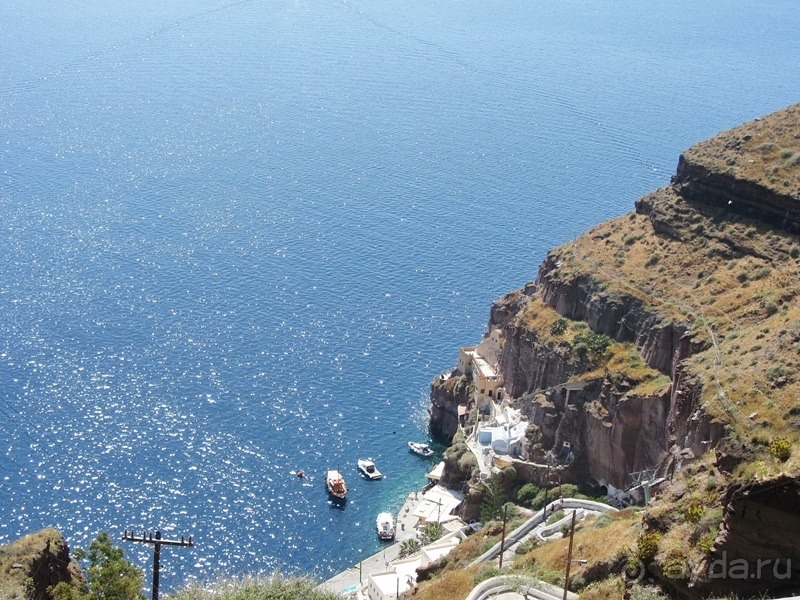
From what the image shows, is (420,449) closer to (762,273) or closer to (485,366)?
(485,366)

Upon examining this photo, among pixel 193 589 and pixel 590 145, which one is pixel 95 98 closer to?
pixel 590 145

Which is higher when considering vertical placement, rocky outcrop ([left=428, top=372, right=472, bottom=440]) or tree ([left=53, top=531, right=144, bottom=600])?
tree ([left=53, top=531, right=144, bottom=600])

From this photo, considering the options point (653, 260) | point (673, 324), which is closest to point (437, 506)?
point (673, 324)

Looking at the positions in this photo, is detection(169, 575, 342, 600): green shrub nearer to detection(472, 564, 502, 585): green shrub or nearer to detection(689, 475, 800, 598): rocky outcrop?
detection(472, 564, 502, 585): green shrub

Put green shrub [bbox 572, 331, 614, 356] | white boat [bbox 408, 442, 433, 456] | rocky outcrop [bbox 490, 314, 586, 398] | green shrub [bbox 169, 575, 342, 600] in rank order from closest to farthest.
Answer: green shrub [bbox 169, 575, 342, 600]
green shrub [bbox 572, 331, 614, 356]
rocky outcrop [bbox 490, 314, 586, 398]
white boat [bbox 408, 442, 433, 456]

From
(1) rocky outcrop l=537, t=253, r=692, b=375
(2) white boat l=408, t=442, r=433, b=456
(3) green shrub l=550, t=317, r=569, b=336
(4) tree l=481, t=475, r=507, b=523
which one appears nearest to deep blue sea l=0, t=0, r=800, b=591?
(2) white boat l=408, t=442, r=433, b=456

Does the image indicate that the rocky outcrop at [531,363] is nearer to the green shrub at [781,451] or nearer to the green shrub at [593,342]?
the green shrub at [593,342]

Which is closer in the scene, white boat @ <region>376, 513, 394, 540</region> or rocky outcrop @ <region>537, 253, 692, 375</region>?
rocky outcrop @ <region>537, 253, 692, 375</region>

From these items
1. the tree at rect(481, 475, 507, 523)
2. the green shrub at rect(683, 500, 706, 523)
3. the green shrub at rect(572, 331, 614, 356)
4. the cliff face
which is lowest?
the tree at rect(481, 475, 507, 523)
